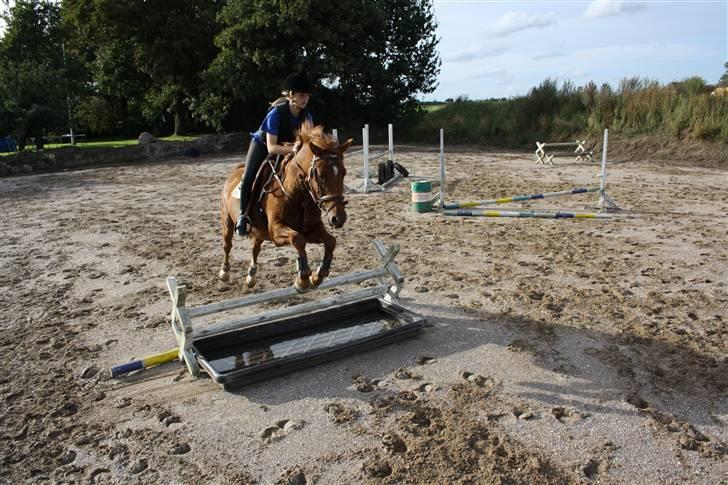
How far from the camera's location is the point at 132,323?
543 cm

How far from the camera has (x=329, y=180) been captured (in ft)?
13.2

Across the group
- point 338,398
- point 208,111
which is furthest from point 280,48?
point 338,398

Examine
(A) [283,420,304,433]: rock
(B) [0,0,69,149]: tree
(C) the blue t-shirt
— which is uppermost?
(B) [0,0,69,149]: tree

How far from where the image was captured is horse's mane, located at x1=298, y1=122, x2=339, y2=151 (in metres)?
4.12

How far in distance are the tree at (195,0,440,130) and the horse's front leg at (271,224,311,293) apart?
2112 centimetres

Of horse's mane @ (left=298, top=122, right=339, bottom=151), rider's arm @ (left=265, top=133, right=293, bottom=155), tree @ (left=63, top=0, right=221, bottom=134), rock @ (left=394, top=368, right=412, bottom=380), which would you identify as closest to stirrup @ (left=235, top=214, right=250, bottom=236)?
rider's arm @ (left=265, top=133, right=293, bottom=155)

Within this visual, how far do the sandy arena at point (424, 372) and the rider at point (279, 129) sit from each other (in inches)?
60.4

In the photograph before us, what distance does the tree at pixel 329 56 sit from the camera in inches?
944

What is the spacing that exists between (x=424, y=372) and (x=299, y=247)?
1418mm

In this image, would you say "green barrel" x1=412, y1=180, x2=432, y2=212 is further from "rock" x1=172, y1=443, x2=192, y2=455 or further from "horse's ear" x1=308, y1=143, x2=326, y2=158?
"rock" x1=172, y1=443, x2=192, y2=455

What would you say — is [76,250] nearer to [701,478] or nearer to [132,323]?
→ [132,323]

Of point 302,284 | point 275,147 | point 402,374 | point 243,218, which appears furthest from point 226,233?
point 402,374

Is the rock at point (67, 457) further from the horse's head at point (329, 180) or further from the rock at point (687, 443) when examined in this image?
the rock at point (687, 443)

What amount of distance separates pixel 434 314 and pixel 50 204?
11048 millimetres
